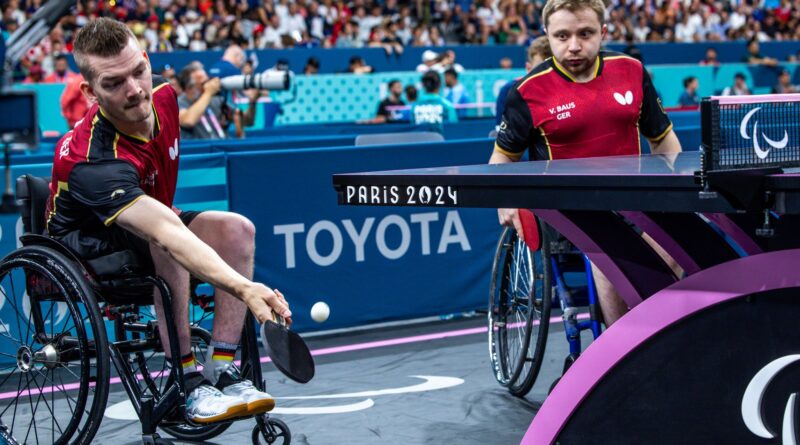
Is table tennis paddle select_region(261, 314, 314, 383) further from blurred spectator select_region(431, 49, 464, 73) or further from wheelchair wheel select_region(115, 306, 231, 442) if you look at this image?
blurred spectator select_region(431, 49, 464, 73)

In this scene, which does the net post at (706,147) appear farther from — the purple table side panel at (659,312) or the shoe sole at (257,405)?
the shoe sole at (257,405)

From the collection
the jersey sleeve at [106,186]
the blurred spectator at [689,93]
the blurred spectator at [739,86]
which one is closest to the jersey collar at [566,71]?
the jersey sleeve at [106,186]

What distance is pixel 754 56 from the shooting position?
893 inches

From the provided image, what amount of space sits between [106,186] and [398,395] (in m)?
1.94

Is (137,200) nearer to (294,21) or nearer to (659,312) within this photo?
(659,312)

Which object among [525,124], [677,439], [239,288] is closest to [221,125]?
[525,124]

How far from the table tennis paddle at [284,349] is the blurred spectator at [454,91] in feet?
44.7

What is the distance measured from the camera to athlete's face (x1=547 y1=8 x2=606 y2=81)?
4641 mm

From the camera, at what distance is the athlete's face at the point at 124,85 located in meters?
3.98

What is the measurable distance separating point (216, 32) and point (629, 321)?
16.1 metres

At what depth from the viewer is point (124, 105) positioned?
13.2 ft

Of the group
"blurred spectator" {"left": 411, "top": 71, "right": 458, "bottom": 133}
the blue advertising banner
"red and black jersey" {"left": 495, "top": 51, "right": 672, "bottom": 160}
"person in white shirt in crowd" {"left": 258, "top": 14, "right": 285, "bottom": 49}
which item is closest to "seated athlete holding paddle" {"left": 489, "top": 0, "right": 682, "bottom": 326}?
"red and black jersey" {"left": 495, "top": 51, "right": 672, "bottom": 160}

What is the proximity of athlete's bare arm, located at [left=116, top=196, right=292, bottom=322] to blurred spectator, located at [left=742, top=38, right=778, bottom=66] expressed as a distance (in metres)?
19.6

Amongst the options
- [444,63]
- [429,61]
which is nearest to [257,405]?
[444,63]
